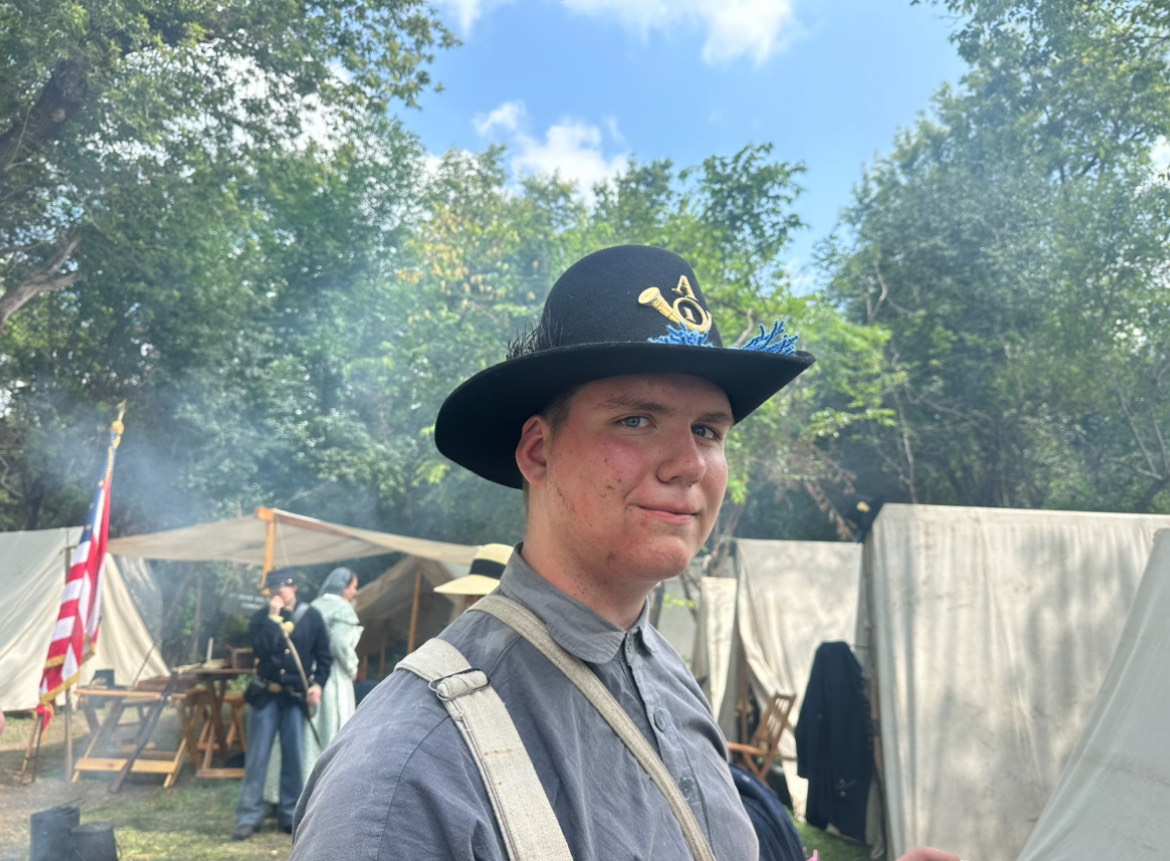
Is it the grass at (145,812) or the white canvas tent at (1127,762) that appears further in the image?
the grass at (145,812)

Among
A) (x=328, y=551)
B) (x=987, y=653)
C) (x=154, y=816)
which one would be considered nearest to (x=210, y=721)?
(x=154, y=816)

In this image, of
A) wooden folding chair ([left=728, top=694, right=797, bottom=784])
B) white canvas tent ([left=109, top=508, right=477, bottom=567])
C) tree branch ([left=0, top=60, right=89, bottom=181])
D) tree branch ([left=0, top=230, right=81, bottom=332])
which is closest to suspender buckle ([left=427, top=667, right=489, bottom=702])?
tree branch ([left=0, top=60, right=89, bottom=181])

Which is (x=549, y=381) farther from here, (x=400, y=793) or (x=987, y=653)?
(x=987, y=653)

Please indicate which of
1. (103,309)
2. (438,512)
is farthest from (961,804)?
(438,512)

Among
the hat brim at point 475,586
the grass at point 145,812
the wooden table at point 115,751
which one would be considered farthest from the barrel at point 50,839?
the wooden table at point 115,751

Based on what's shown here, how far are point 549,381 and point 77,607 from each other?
21.5 feet

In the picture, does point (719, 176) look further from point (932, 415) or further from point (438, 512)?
point (438, 512)

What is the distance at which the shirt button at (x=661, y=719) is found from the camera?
1253mm

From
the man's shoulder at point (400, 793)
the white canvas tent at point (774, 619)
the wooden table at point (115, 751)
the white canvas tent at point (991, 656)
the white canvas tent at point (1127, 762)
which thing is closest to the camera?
the man's shoulder at point (400, 793)

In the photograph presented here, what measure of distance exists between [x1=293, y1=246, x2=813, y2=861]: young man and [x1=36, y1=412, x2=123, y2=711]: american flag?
20.6 feet

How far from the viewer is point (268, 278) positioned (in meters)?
16.0

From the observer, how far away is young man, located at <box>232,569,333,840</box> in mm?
6363

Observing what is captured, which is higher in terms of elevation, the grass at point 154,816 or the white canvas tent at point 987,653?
the white canvas tent at point 987,653

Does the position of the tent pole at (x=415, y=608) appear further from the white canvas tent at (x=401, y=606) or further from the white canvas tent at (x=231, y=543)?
the white canvas tent at (x=231, y=543)
